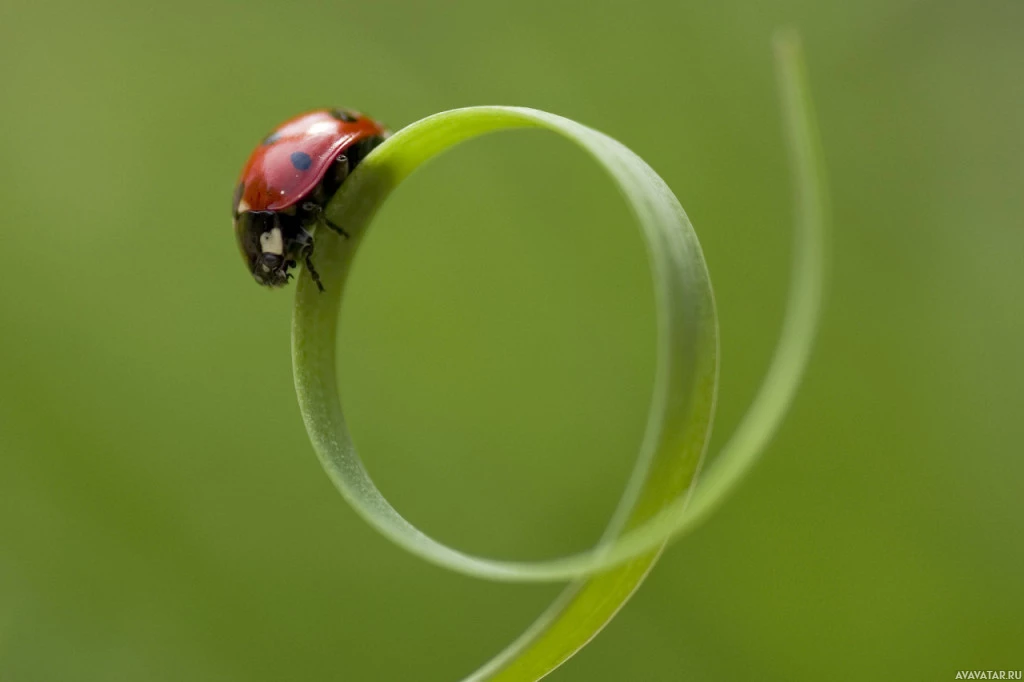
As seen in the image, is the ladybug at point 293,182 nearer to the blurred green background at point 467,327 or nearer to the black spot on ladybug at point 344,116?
the black spot on ladybug at point 344,116

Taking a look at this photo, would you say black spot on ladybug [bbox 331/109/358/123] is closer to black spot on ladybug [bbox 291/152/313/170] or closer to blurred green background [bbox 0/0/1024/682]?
black spot on ladybug [bbox 291/152/313/170]

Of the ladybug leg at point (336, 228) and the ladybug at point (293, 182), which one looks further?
the ladybug at point (293, 182)

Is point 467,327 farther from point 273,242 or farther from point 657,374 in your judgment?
point 657,374

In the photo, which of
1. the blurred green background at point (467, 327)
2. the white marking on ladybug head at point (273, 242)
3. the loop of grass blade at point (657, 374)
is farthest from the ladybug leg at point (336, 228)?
the blurred green background at point (467, 327)

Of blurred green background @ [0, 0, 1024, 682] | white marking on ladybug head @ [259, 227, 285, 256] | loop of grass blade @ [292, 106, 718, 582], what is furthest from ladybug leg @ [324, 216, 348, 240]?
blurred green background @ [0, 0, 1024, 682]

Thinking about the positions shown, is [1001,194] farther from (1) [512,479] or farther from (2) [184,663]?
(2) [184,663]

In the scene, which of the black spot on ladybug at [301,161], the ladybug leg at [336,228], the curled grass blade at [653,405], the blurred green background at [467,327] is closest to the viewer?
the curled grass blade at [653,405]
